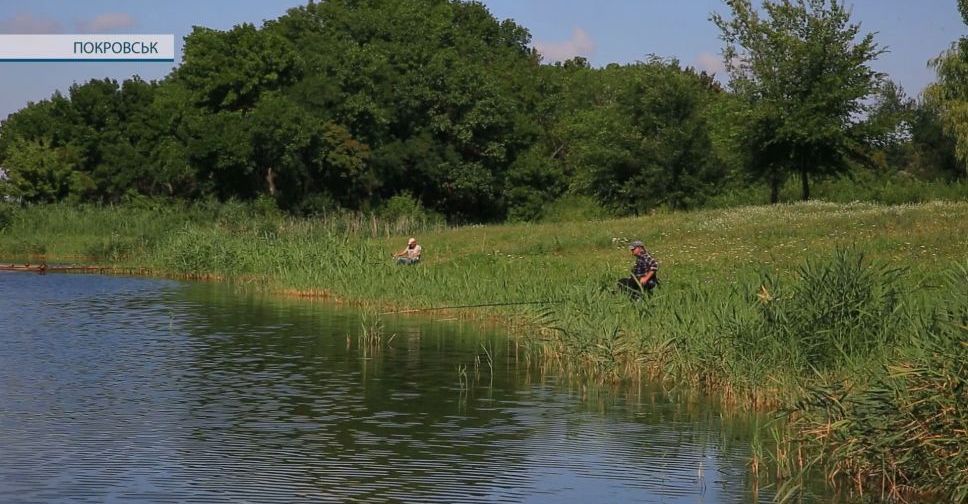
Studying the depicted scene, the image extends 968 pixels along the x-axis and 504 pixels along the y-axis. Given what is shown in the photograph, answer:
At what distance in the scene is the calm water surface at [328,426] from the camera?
43.3 feet

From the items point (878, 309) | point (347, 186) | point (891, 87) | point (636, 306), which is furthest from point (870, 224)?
point (891, 87)

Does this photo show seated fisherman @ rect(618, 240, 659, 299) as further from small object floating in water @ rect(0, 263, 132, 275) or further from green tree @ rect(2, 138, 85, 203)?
green tree @ rect(2, 138, 85, 203)

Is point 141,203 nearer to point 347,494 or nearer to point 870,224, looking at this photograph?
point 870,224

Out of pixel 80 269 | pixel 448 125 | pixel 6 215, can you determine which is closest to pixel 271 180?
pixel 448 125

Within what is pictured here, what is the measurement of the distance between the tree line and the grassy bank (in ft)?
22.8

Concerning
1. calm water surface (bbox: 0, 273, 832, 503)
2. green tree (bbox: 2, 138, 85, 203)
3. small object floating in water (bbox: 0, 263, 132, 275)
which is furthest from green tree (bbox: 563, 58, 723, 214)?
calm water surface (bbox: 0, 273, 832, 503)

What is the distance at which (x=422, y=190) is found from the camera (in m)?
75.5

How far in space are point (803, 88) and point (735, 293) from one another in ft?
108

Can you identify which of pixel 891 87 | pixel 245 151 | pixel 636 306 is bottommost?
pixel 636 306

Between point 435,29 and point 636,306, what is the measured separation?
2335 inches

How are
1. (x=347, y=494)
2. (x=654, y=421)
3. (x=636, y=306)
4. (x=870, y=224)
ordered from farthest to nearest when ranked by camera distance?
(x=870, y=224) < (x=636, y=306) < (x=654, y=421) < (x=347, y=494)

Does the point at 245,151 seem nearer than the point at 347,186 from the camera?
Yes

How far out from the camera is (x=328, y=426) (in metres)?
16.3

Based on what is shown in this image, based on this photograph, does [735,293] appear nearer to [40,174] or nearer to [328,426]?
[328,426]
